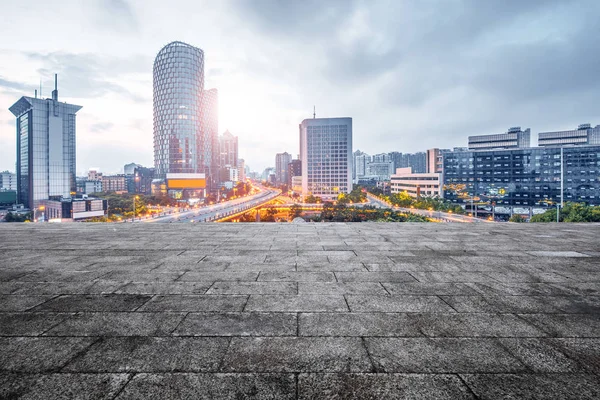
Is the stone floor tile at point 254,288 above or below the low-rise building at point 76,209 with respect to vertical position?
above

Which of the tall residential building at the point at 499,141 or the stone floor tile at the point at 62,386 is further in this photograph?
the tall residential building at the point at 499,141

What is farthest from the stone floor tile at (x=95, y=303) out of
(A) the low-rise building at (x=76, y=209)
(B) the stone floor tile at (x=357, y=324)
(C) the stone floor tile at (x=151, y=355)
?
(A) the low-rise building at (x=76, y=209)

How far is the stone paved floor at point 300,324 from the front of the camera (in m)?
3.04

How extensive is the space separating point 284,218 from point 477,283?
101836 mm

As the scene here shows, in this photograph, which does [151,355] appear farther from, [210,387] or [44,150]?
[44,150]

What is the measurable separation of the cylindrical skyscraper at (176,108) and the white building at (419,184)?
4697 inches

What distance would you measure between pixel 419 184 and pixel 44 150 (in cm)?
17414

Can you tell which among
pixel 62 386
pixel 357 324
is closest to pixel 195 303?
pixel 62 386

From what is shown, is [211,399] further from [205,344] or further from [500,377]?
[500,377]

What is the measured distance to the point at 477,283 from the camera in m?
6.20

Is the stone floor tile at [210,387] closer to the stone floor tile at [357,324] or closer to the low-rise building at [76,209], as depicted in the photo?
the stone floor tile at [357,324]

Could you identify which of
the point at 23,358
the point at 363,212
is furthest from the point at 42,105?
the point at 23,358

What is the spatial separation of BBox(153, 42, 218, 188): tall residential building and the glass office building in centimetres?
14035

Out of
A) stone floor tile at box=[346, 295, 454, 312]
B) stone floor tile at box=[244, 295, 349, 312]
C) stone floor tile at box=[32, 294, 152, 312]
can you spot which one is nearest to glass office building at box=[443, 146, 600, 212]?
stone floor tile at box=[346, 295, 454, 312]
